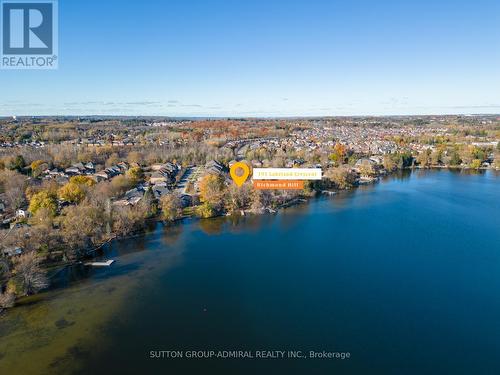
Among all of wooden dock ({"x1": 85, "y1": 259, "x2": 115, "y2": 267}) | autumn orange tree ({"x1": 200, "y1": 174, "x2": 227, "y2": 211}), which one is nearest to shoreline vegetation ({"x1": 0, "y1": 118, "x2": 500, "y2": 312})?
autumn orange tree ({"x1": 200, "y1": 174, "x2": 227, "y2": 211})

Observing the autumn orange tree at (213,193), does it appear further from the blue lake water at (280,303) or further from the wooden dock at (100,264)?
the wooden dock at (100,264)

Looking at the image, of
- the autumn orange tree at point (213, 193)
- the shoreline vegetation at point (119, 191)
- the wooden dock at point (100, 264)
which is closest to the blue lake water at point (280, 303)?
the wooden dock at point (100, 264)

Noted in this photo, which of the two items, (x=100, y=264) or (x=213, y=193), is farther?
(x=213, y=193)

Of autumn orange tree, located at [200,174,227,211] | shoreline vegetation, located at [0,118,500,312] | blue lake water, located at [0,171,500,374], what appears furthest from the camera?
autumn orange tree, located at [200,174,227,211]

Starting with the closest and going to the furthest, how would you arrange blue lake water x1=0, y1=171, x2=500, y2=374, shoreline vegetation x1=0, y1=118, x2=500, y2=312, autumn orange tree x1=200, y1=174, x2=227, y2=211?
blue lake water x1=0, y1=171, x2=500, y2=374
shoreline vegetation x1=0, y1=118, x2=500, y2=312
autumn orange tree x1=200, y1=174, x2=227, y2=211

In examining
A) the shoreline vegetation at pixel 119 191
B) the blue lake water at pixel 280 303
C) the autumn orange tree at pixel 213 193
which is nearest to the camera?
the blue lake water at pixel 280 303

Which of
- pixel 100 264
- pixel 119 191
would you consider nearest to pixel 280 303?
pixel 100 264

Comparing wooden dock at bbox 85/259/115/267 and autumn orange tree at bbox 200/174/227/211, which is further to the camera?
autumn orange tree at bbox 200/174/227/211

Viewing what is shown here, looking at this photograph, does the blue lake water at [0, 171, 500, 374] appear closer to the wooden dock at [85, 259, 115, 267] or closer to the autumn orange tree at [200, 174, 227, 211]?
the wooden dock at [85, 259, 115, 267]

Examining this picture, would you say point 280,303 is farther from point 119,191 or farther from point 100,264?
point 119,191
